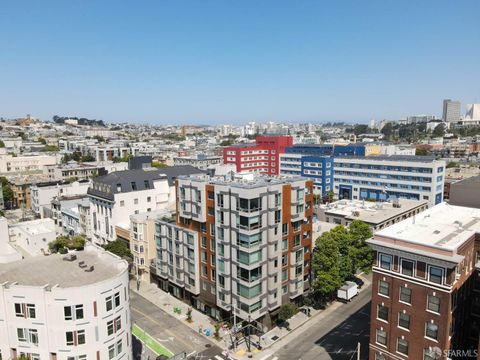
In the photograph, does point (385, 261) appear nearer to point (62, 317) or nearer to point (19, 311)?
point (62, 317)

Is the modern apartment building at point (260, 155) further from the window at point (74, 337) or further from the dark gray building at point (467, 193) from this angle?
the window at point (74, 337)

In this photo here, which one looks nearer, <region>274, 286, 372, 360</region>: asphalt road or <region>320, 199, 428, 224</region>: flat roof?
<region>274, 286, 372, 360</region>: asphalt road

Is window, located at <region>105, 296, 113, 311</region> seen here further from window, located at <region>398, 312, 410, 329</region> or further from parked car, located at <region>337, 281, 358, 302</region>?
parked car, located at <region>337, 281, 358, 302</region>

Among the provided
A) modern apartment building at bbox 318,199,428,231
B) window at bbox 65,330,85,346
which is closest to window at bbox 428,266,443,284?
window at bbox 65,330,85,346

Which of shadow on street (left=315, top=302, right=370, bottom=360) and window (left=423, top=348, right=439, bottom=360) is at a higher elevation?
window (left=423, top=348, right=439, bottom=360)

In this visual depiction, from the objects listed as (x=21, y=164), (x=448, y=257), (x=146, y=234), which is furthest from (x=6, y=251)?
(x=21, y=164)
